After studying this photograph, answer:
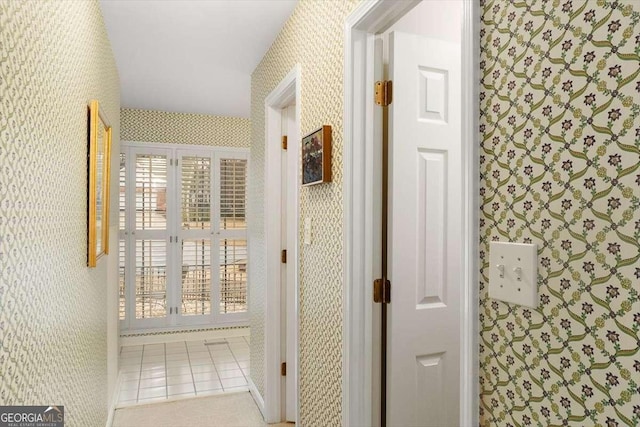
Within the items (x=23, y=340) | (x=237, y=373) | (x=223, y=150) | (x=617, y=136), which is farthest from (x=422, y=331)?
(x=223, y=150)

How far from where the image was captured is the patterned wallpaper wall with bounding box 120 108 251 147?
4.84 metres

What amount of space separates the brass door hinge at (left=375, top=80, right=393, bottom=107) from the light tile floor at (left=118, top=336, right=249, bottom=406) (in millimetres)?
2696

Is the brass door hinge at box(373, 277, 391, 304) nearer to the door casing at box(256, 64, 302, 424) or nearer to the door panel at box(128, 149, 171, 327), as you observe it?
the door casing at box(256, 64, 302, 424)

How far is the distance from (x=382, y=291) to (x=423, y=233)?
0.28 meters

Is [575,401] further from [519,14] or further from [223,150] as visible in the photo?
[223,150]

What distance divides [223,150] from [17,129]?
13.8 feet

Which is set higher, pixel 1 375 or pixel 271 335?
pixel 1 375

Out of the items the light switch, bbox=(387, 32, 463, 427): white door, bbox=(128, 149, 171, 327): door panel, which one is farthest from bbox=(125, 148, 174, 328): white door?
bbox=(387, 32, 463, 427): white door

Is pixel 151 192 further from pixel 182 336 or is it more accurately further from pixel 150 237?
pixel 182 336

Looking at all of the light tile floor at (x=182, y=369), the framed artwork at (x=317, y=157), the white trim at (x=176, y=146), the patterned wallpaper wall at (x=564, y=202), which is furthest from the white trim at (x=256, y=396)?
the white trim at (x=176, y=146)

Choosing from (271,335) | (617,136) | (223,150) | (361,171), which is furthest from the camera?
(223,150)

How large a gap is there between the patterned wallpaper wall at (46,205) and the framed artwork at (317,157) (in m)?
0.96

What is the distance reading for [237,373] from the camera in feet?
12.7

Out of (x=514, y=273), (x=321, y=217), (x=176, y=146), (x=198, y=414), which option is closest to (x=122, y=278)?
(x=176, y=146)
